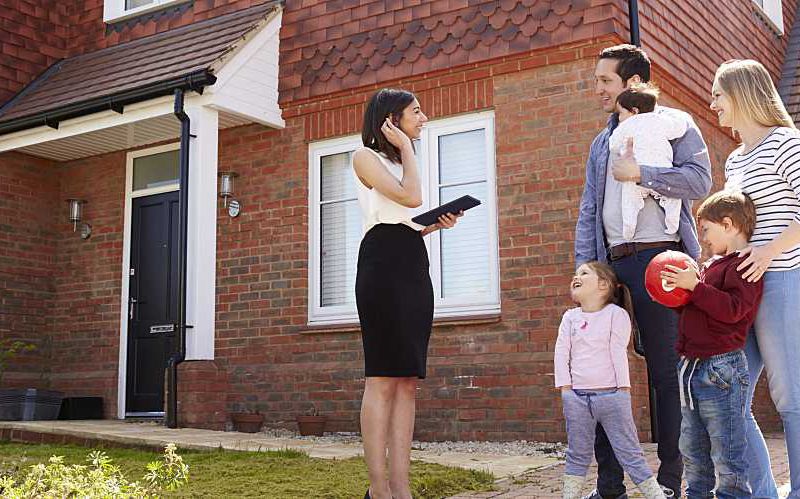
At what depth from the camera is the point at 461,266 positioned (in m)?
7.59

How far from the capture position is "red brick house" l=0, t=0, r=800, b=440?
23.6ft

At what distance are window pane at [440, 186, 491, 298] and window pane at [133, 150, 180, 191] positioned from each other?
321 cm

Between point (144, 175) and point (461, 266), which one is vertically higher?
point (144, 175)

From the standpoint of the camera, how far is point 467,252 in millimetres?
7586

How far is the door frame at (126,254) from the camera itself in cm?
935

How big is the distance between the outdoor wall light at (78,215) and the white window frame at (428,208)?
9.59 feet

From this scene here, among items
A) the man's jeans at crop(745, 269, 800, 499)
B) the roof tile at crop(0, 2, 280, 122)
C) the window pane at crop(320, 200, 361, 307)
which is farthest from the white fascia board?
the man's jeans at crop(745, 269, 800, 499)

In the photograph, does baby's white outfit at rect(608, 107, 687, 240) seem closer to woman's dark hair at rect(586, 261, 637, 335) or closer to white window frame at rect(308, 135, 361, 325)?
woman's dark hair at rect(586, 261, 637, 335)

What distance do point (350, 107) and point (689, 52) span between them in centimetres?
311

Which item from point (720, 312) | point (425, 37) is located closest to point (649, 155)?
point (720, 312)

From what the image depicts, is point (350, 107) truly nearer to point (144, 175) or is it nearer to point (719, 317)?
point (144, 175)

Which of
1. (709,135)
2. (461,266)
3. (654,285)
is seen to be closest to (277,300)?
(461,266)

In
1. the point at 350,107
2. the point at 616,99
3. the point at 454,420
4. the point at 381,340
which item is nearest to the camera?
the point at 381,340

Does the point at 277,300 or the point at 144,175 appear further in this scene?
the point at 144,175
